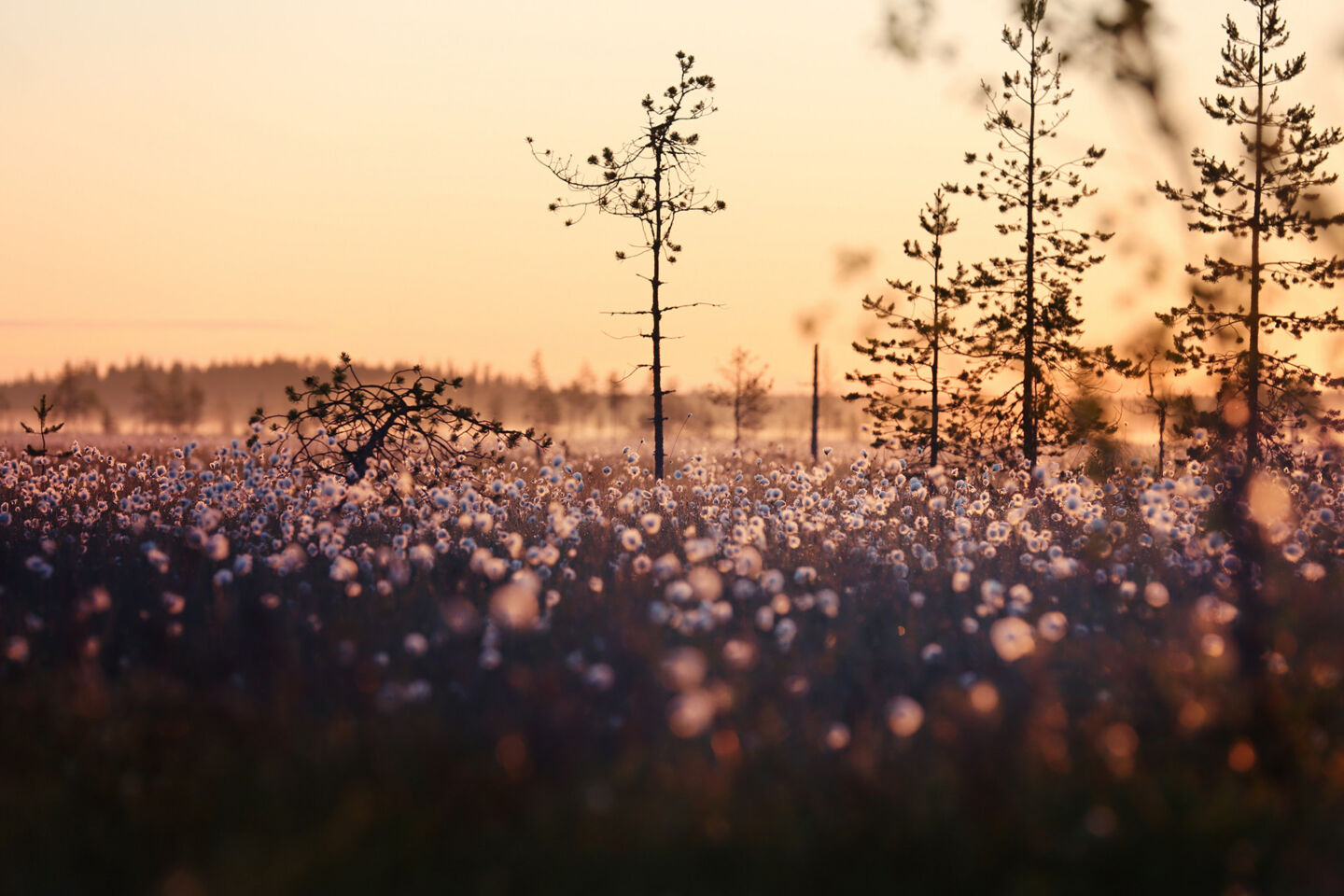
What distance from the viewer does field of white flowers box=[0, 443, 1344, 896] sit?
367 cm

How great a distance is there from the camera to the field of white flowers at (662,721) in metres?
3.67

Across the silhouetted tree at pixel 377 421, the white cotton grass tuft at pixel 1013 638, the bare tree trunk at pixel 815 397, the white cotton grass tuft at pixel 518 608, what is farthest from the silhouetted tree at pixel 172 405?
the white cotton grass tuft at pixel 1013 638

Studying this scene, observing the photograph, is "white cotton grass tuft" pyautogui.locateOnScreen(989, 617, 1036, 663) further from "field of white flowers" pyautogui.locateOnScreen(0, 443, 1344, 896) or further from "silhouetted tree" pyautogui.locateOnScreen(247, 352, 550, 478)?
"silhouetted tree" pyautogui.locateOnScreen(247, 352, 550, 478)

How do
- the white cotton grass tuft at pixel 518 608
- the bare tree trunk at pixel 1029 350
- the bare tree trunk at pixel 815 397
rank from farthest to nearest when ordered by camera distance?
the bare tree trunk at pixel 815 397, the bare tree trunk at pixel 1029 350, the white cotton grass tuft at pixel 518 608

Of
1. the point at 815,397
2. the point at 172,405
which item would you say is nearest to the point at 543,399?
the point at 172,405

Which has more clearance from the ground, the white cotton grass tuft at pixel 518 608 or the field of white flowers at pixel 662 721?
the white cotton grass tuft at pixel 518 608

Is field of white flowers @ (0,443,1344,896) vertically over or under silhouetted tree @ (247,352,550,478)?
under

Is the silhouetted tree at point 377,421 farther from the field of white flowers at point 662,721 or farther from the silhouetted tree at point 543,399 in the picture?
the silhouetted tree at point 543,399

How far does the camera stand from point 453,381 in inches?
462

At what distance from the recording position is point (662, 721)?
5.16 meters

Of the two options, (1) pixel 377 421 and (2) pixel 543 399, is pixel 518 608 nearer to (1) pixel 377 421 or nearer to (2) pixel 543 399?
(1) pixel 377 421

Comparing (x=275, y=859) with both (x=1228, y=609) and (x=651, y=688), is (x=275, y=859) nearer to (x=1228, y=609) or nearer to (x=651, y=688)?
(x=651, y=688)

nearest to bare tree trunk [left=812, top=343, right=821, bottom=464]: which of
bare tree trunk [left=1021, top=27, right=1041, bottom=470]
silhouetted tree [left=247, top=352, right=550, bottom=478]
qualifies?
bare tree trunk [left=1021, top=27, right=1041, bottom=470]

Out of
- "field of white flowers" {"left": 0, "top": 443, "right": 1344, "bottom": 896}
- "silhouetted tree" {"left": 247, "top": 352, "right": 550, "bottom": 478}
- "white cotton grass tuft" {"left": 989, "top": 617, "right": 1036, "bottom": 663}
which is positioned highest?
"silhouetted tree" {"left": 247, "top": 352, "right": 550, "bottom": 478}
